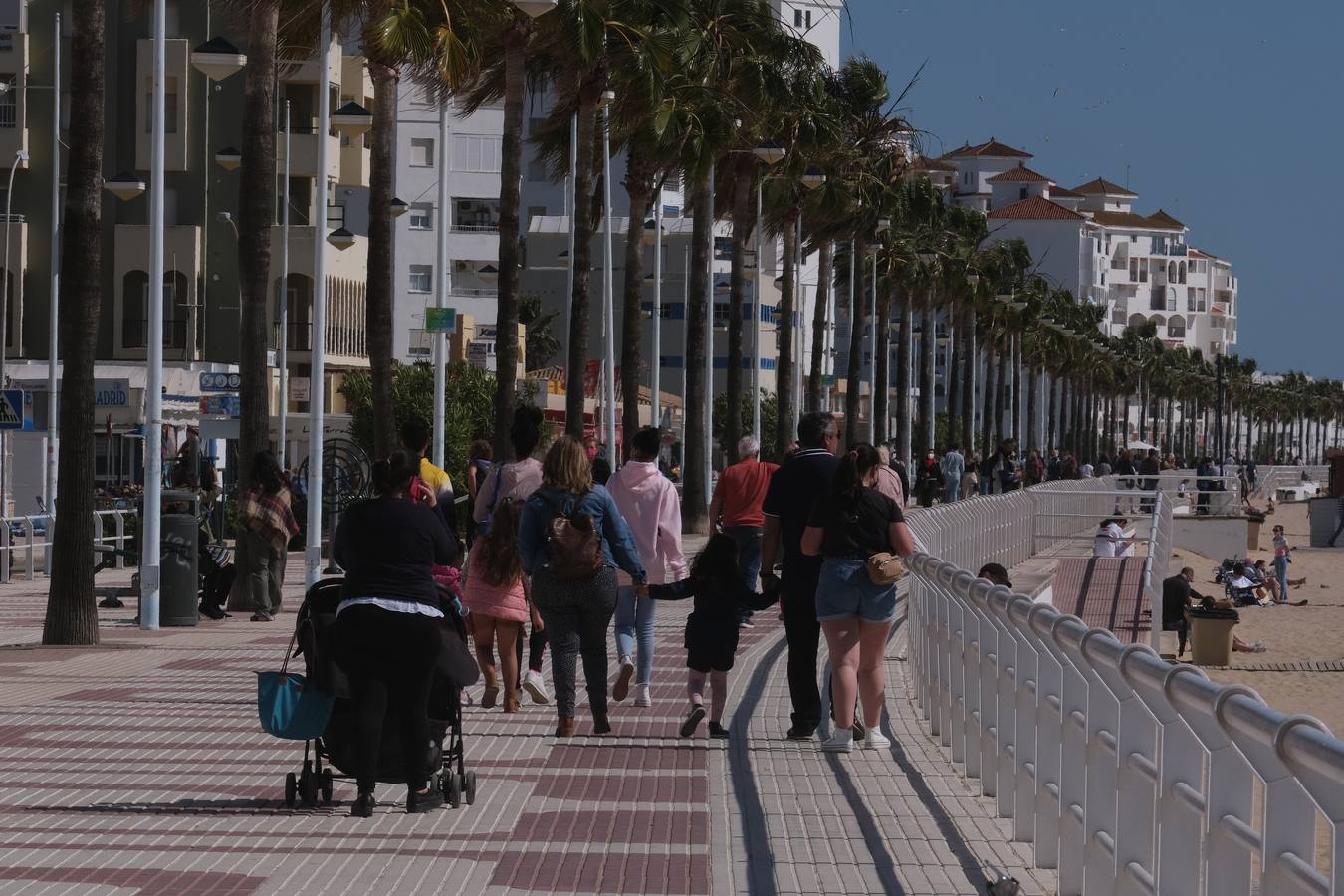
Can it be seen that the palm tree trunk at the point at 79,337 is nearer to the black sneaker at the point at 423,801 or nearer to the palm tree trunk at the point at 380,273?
the black sneaker at the point at 423,801

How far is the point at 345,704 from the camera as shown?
982 centimetres

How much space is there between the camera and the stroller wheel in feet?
32.8

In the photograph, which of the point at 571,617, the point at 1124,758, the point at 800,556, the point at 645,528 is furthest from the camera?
the point at 645,528

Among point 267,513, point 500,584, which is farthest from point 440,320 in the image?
point 500,584

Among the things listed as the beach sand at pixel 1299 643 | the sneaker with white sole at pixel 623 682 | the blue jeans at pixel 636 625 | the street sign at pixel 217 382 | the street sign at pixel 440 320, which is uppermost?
the street sign at pixel 440 320

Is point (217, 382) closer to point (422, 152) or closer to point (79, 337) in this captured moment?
point (79, 337)

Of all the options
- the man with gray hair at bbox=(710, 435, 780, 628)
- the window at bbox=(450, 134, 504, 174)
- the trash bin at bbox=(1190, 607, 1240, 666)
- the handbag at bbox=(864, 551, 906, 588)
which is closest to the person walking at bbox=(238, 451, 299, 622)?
the man with gray hair at bbox=(710, 435, 780, 628)

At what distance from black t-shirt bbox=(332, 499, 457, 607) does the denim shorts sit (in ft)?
9.56

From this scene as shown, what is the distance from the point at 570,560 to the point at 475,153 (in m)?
90.6

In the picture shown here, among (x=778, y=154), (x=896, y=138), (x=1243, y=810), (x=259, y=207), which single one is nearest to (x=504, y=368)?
(x=259, y=207)

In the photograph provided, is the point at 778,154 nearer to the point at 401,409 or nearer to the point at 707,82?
the point at 707,82

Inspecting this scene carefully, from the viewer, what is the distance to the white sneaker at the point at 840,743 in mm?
12109

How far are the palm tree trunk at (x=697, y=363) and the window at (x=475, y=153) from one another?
53911 millimetres

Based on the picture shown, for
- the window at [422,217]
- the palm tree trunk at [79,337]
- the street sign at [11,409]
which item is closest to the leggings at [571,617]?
the palm tree trunk at [79,337]
